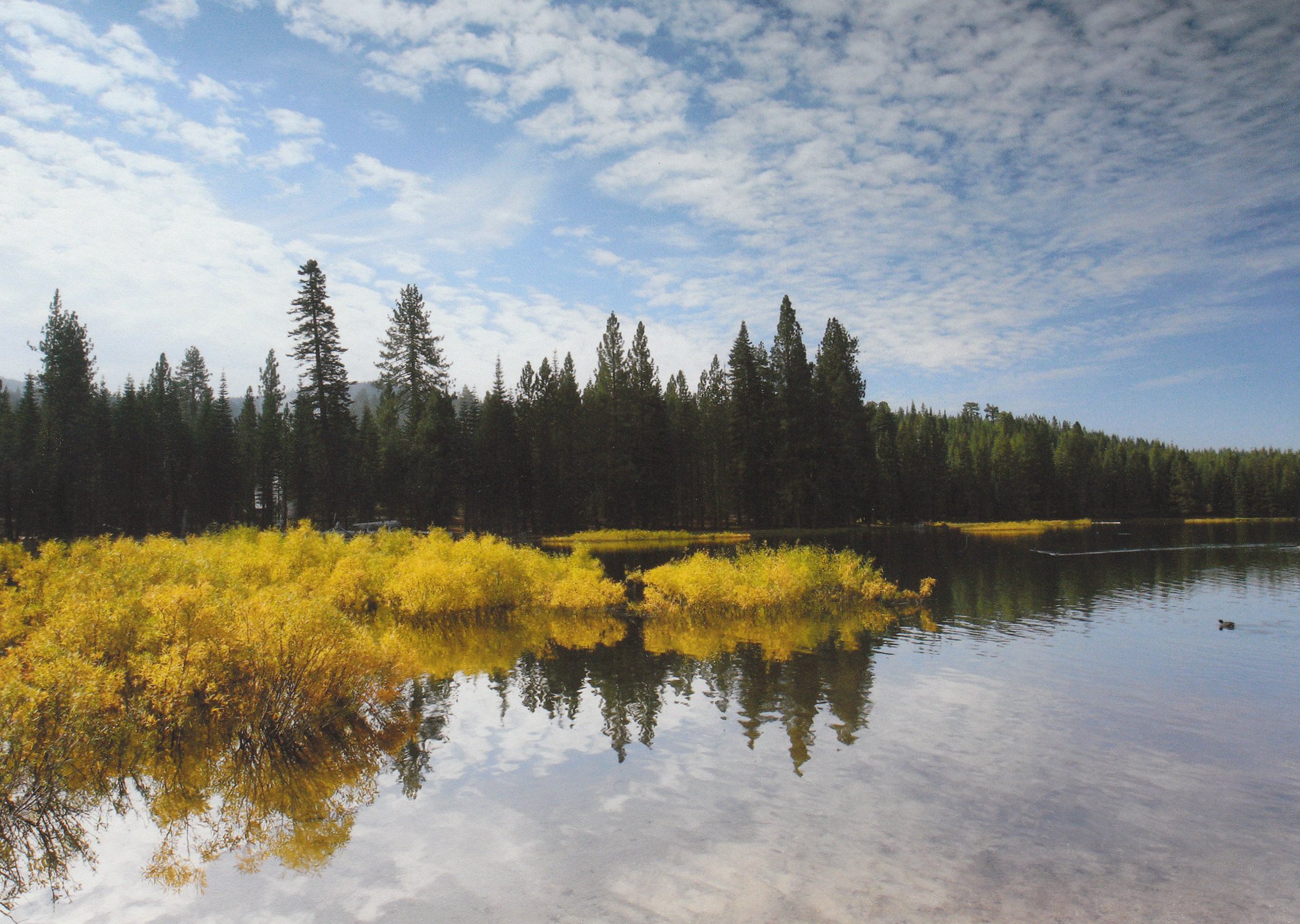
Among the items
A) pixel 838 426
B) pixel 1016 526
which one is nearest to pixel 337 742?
pixel 838 426

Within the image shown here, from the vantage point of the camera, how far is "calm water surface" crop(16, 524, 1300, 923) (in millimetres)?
7516

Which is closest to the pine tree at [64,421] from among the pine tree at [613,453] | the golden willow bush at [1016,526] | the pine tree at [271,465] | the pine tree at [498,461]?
the pine tree at [271,465]

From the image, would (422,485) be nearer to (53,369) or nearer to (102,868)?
(53,369)

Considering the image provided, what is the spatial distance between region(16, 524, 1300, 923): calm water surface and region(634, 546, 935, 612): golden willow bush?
245 inches

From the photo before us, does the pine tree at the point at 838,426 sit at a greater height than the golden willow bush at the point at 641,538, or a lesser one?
greater

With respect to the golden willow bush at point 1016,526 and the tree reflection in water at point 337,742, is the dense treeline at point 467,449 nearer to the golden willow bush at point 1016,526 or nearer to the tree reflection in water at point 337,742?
the golden willow bush at point 1016,526

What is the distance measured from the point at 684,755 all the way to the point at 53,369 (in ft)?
234

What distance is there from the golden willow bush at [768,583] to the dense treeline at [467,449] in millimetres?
35822

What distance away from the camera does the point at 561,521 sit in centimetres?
7769

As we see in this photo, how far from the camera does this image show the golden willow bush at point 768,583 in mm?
25094

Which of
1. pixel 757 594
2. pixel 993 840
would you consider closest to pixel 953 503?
pixel 757 594

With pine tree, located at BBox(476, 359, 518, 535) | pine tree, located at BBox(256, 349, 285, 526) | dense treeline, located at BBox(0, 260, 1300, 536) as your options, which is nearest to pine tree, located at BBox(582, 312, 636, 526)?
dense treeline, located at BBox(0, 260, 1300, 536)

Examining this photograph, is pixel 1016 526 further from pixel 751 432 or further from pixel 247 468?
pixel 247 468

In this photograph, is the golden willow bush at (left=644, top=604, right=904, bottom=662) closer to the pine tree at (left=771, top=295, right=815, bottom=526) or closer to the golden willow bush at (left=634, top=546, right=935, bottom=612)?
the golden willow bush at (left=634, top=546, right=935, bottom=612)
